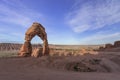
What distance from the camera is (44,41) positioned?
34.7 m

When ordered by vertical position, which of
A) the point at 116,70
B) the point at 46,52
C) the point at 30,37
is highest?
the point at 30,37

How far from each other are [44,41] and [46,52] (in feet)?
6.13

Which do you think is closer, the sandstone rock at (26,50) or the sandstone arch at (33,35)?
the sandstone arch at (33,35)

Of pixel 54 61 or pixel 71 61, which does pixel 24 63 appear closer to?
pixel 54 61

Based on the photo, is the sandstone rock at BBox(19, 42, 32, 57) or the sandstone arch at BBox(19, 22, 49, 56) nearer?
the sandstone arch at BBox(19, 22, 49, 56)

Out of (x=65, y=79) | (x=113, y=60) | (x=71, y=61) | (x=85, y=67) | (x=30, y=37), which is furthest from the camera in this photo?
(x=30, y=37)

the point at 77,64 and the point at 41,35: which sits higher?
the point at 41,35

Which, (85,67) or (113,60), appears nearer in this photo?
(85,67)

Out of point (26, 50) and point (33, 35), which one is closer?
point (33, 35)

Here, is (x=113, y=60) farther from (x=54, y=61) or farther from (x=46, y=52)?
(x=46, y=52)

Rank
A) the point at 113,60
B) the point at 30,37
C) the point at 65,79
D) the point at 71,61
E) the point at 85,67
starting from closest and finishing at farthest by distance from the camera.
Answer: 1. the point at 65,79
2. the point at 85,67
3. the point at 71,61
4. the point at 113,60
5. the point at 30,37

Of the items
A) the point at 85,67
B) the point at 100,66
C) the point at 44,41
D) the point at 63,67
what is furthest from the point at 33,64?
the point at 44,41

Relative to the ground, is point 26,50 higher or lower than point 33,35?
lower

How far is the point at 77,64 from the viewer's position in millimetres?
22375
